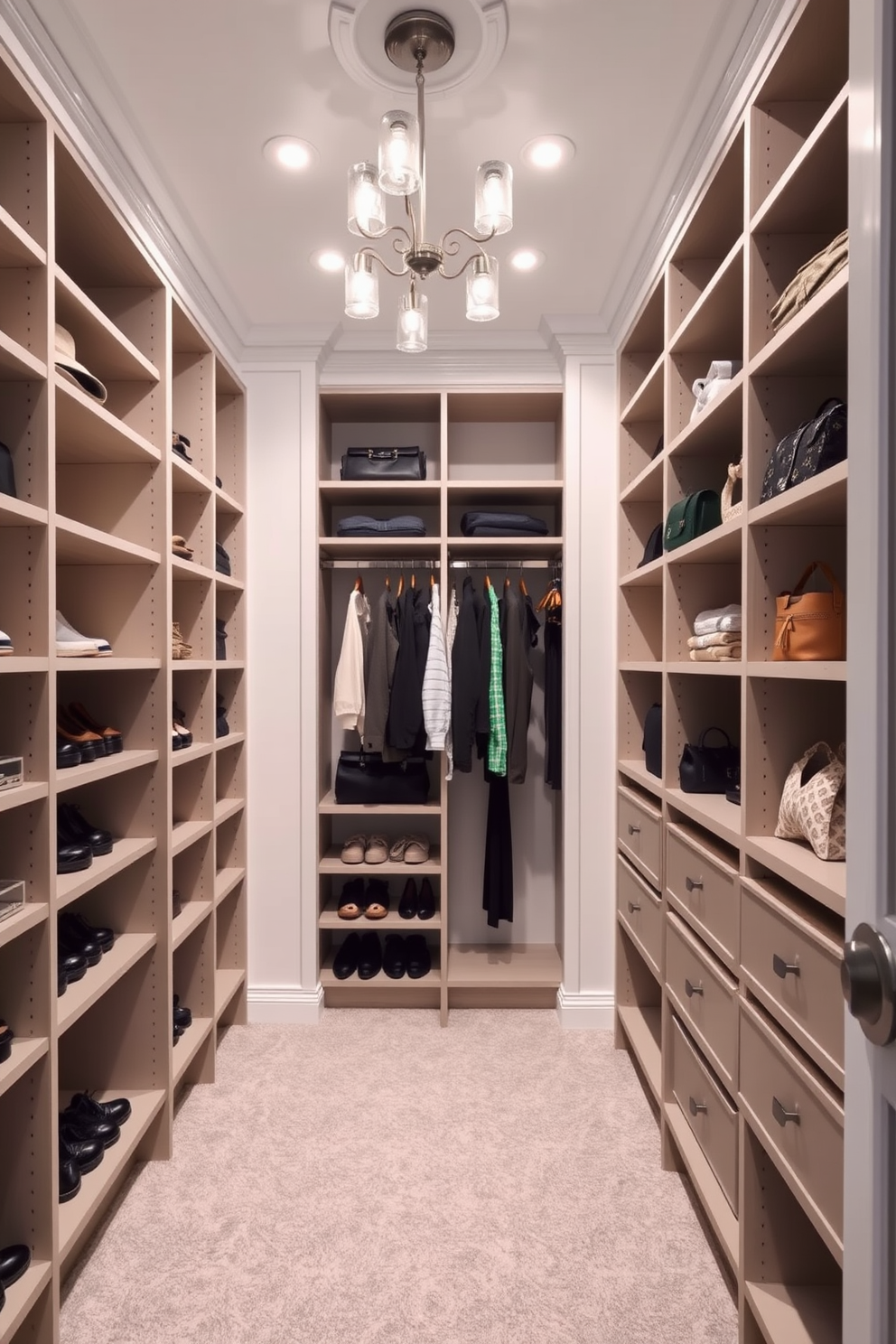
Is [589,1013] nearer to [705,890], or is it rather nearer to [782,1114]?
[705,890]

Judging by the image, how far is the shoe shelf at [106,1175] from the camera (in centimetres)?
158

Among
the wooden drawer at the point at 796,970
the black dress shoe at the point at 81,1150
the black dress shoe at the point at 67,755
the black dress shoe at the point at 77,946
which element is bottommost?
the black dress shoe at the point at 81,1150

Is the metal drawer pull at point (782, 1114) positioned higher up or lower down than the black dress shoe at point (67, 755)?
lower down

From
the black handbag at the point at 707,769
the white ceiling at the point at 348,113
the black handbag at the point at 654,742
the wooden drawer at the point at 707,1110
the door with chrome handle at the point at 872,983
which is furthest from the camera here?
the black handbag at the point at 654,742

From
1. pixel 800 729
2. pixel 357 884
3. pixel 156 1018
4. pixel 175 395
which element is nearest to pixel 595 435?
pixel 175 395

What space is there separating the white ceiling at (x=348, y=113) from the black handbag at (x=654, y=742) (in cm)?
142

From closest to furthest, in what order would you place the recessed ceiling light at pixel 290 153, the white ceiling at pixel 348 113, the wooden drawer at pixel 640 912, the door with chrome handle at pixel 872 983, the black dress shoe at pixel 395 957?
1. the door with chrome handle at pixel 872 983
2. the white ceiling at pixel 348 113
3. the recessed ceiling light at pixel 290 153
4. the wooden drawer at pixel 640 912
5. the black dress shoe at pixel 395 957

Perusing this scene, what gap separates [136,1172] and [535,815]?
1.93 m

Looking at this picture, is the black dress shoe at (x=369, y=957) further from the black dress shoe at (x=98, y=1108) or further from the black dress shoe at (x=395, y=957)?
the black dress shoe at (x=98, y=1108)

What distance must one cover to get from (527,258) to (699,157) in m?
0.68

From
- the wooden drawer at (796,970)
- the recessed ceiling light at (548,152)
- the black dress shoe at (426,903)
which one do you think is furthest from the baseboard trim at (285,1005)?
the recessed ceiling light at (548,152)

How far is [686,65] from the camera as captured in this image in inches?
63.7

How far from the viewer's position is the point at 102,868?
1.78 m

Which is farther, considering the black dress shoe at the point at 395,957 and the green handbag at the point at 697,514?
the black dress shoe at the point at 395,957
